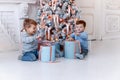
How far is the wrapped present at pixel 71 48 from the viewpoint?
13.8 feet

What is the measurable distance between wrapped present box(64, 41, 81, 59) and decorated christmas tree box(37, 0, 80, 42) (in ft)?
1.03

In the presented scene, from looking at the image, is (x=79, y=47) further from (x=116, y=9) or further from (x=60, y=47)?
(x=116, y=9)

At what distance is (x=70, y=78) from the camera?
311cm

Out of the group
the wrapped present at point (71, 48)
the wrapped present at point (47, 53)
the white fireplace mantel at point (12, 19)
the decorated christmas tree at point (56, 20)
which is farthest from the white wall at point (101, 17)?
the wrapped present at point (47, 53)

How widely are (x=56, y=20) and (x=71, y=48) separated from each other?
2.02 ft

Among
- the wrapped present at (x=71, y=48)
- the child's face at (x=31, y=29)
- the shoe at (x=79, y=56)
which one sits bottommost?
the shoe at (x=79, y=56)

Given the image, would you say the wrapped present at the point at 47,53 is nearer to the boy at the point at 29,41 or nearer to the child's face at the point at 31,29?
the boy at the point at 29,41

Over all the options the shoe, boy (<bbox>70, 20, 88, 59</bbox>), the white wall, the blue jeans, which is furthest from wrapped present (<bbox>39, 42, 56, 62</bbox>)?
the white wall

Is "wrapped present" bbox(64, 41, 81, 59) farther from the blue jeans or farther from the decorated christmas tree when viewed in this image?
the blue jeans

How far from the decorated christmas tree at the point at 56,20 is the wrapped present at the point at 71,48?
315 mm

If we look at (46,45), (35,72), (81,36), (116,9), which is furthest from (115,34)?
(35,72)

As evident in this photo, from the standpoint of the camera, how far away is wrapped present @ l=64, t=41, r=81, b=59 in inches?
165

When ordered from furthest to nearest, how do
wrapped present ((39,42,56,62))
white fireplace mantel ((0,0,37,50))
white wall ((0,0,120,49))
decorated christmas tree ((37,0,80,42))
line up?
white wall ((0,0,120,49)) → white fireplace mantel ((0,0,37,50)) → decorated christmas tree ((37,0,80,42)) → wrapped present ((39,42,56,62))

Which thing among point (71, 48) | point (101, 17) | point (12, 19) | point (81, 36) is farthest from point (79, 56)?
point (101, 17)
